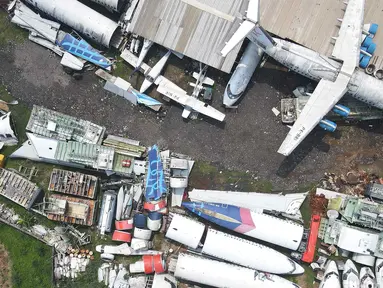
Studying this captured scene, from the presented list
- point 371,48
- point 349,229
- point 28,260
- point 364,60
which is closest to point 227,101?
point 364,60

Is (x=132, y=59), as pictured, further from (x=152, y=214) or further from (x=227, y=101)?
(x=152, y=214)

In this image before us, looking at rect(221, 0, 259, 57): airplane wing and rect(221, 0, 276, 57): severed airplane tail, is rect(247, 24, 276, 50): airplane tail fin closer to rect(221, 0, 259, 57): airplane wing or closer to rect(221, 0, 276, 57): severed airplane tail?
rect(221, 0, 276, 57): severed airplane tail

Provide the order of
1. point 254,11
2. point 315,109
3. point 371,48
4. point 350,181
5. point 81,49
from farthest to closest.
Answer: point 350,181 < point 81,49 < point 371,48 < point 315,109 < point 254,11

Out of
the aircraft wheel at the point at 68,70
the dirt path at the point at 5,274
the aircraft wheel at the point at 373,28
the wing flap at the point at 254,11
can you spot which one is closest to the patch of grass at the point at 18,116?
the aircraft wheel at the point at 68,70

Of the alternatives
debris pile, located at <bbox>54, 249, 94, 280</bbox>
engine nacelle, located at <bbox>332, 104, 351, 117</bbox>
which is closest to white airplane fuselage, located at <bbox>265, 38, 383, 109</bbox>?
engine nacelle, located at <bbox>332, 104, 351, 117</bbox>

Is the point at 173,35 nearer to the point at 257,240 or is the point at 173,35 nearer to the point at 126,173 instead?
the point at 126,173

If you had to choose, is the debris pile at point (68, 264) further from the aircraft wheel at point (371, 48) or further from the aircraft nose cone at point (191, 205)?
the aircraft wheel at point (371, 48)
